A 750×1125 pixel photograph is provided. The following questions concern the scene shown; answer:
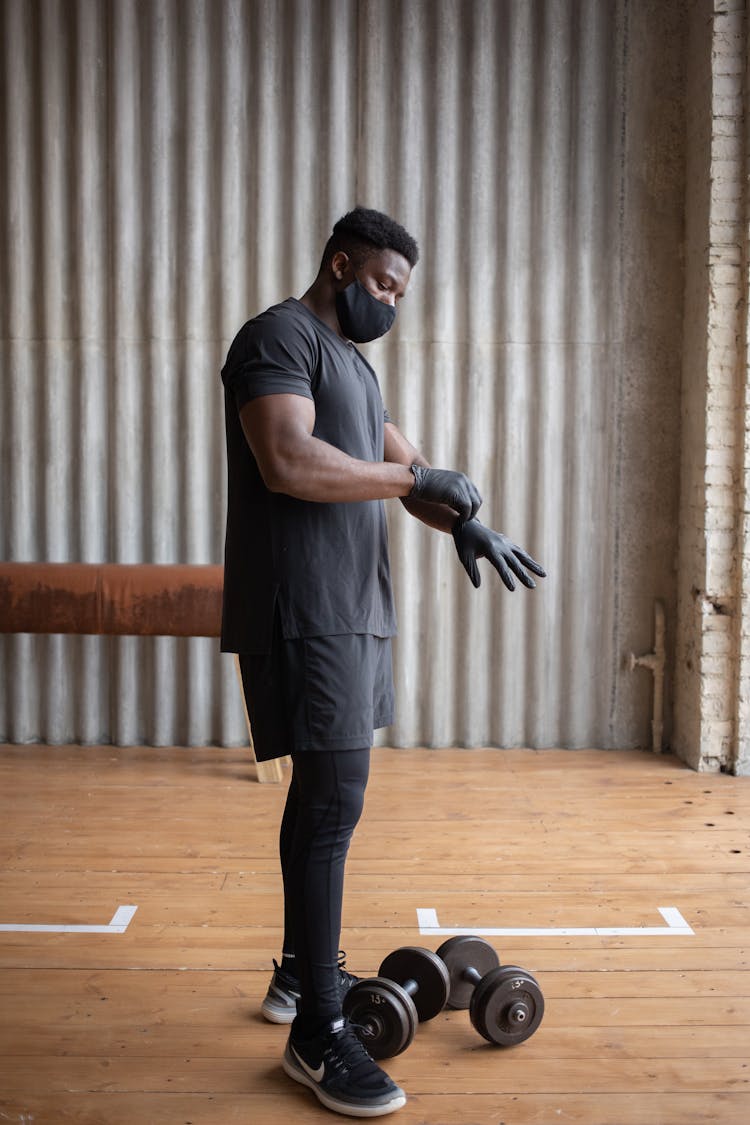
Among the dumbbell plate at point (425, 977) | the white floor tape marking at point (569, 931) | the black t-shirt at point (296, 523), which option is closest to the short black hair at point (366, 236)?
the black t-shirt at point (296, 523)

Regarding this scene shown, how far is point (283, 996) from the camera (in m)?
2.62

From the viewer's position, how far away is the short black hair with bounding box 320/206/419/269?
2391mm

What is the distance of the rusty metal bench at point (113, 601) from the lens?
469 cm

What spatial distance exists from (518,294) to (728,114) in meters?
1.06

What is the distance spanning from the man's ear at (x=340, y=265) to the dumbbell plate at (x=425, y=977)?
4.74 ft

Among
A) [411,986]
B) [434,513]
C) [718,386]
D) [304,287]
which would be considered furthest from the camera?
[304,287]

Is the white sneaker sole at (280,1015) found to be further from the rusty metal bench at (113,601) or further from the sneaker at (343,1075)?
the rusty metal bench at (113,601)

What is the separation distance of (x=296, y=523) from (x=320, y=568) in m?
0.10

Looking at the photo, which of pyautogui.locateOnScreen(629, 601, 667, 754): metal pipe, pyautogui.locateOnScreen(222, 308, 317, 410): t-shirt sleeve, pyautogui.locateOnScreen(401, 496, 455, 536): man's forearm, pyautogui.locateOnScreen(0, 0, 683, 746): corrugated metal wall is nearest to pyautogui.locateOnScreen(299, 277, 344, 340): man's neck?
pyautogui.locateOnScreen(222, 308, 317, 410): t-shirt sleeve

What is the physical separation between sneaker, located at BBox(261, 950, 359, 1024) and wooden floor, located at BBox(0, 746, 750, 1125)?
0.03 m

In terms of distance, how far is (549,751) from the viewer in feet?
16.8

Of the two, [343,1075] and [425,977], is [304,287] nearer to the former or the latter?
[425,977]

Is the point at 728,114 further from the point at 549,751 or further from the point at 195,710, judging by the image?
the point at 195,710

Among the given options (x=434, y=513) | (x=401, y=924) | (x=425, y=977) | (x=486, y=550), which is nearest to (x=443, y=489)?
(x=486, y=550)
